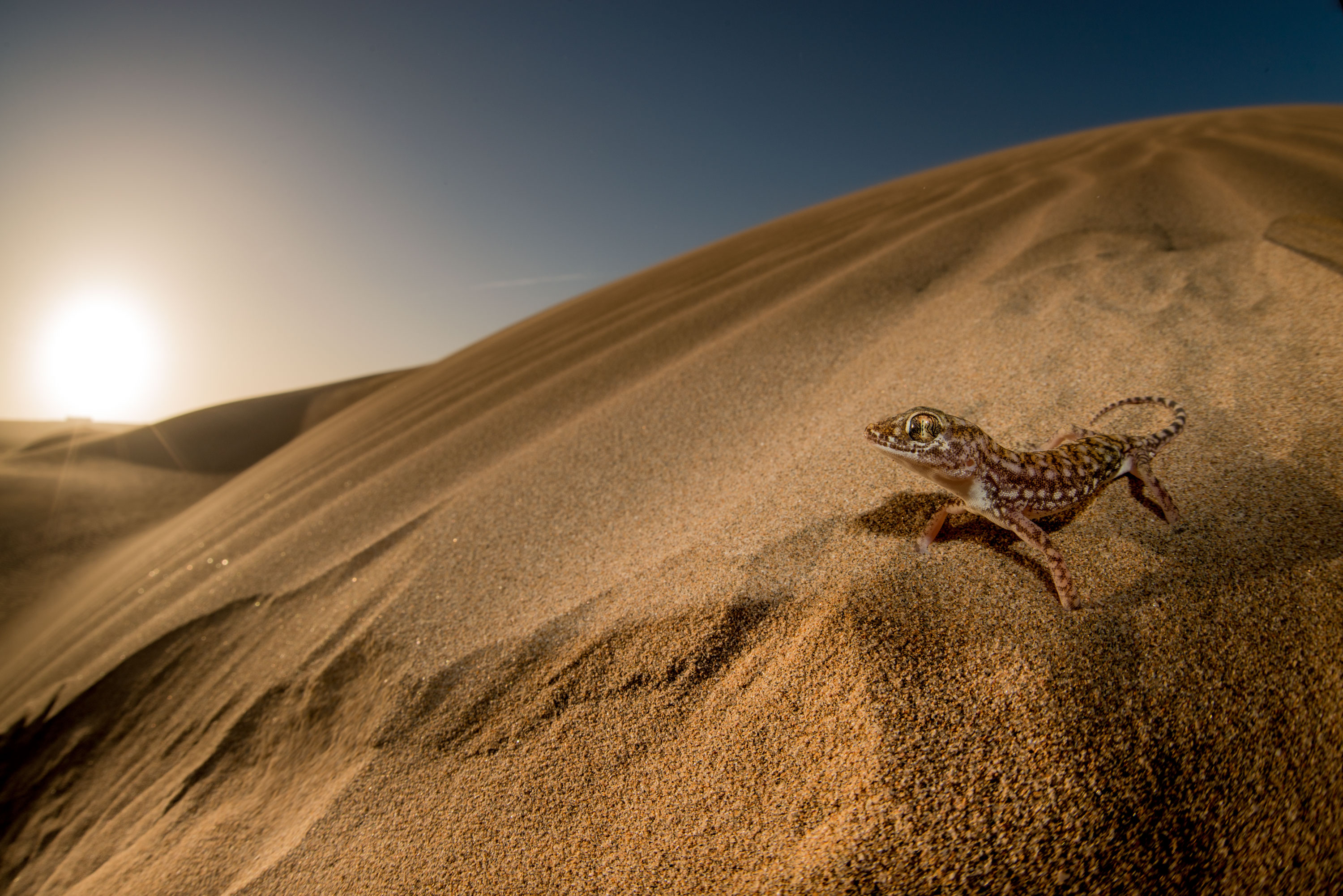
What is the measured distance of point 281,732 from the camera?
5.15 ft

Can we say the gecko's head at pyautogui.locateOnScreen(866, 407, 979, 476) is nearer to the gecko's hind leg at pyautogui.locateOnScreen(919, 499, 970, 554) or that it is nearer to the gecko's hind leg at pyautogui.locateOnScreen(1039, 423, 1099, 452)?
the gecko's hind leg at pyautogui.locateOnScreen(919, 499, 970, 554)

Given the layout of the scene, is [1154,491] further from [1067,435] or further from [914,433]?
[914,433]

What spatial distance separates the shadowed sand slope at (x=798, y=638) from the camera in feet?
2.67

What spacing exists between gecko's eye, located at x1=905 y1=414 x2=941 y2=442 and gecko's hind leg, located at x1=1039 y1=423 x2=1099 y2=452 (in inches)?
17.6

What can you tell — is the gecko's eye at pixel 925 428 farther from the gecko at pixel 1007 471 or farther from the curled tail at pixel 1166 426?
the curled tail at pixel 1166 426

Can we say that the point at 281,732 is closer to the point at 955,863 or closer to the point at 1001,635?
the point at 955,863

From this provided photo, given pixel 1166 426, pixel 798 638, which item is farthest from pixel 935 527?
pixel 1166 426

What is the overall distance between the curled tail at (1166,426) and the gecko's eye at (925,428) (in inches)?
23.4

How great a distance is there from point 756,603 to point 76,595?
15.3 ft

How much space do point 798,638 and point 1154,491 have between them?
0.83 m

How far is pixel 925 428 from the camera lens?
105cm

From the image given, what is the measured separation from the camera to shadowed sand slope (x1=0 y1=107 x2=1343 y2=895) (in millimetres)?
814

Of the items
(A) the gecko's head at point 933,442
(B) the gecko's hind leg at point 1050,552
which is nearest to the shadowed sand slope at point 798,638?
(B) the gecko's hind leg at point 1050,552

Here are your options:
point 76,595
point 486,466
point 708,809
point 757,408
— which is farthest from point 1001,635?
point 76,595
